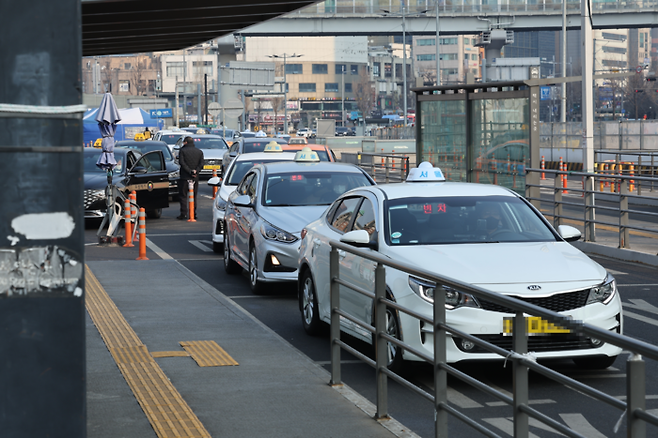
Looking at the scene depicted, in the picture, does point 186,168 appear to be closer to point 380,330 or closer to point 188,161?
point 188,161

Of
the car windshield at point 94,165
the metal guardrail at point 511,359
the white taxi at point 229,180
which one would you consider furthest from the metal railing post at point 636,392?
the car windshield at point 94,165

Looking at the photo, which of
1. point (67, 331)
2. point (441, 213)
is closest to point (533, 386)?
point (67, 331)

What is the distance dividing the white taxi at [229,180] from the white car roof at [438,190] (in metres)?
7.37

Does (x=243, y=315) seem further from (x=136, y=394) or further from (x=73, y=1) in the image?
(x=73, y=1)

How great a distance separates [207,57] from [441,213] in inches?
7131

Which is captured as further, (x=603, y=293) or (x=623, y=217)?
(x=623, y=217)

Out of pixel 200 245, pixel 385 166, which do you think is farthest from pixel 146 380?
pixel 385 166

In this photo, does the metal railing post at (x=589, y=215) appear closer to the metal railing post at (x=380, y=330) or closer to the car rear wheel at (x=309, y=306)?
the car rear wheel at (x=309, y=306)

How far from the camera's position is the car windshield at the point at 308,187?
→ 12562 millimetres

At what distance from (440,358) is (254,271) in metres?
6.92

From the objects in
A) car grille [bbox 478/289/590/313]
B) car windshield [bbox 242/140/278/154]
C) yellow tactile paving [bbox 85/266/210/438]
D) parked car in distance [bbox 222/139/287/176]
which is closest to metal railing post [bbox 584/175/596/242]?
yellow tactile paving [bbox 85/266/210/438]

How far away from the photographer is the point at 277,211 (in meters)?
12.2

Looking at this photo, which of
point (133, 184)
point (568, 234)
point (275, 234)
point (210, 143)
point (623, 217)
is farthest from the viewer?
point (210, 143)

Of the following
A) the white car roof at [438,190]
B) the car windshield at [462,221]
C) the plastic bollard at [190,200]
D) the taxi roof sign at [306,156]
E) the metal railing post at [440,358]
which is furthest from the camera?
the plastic bollard at [190,200]
